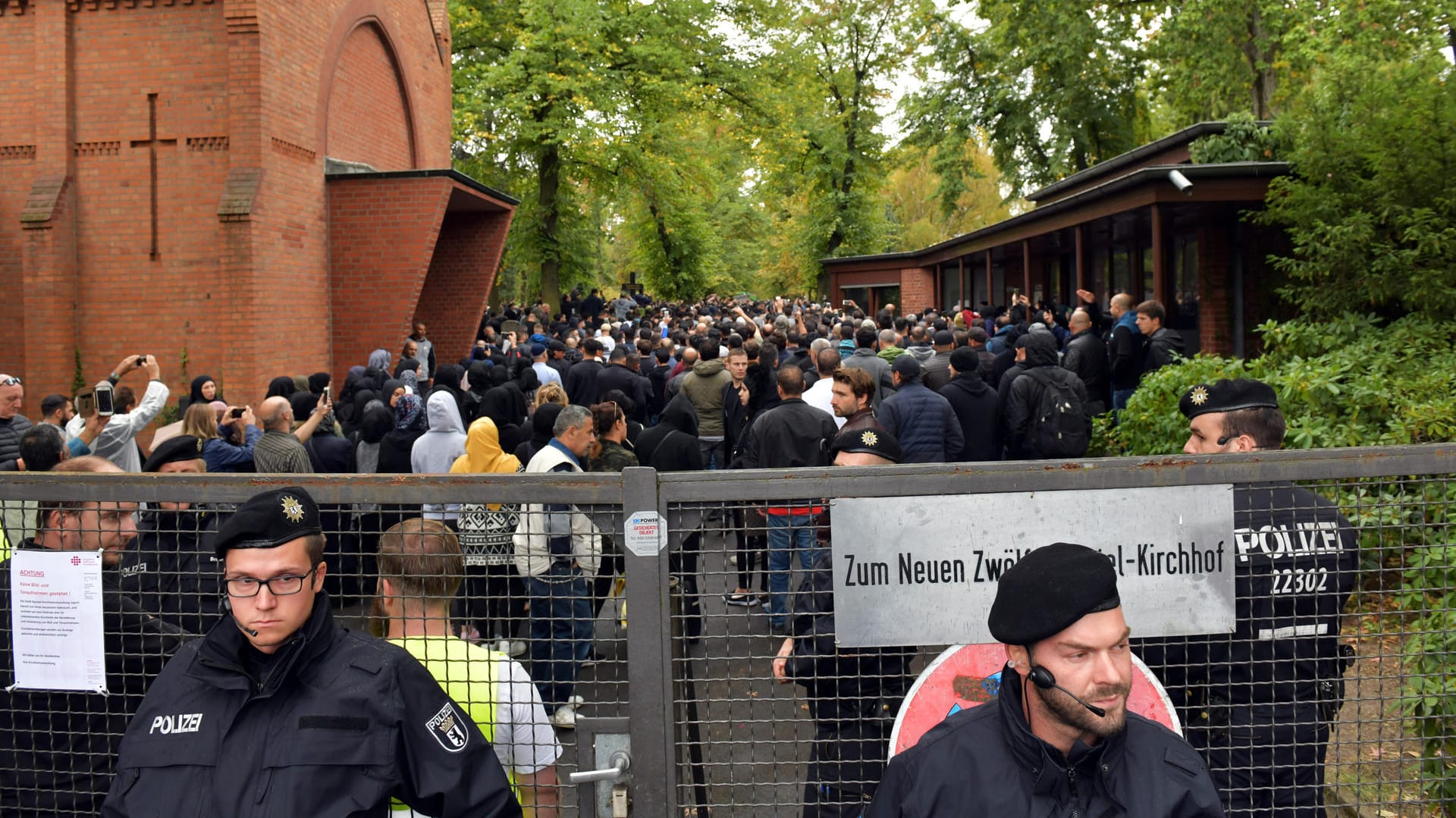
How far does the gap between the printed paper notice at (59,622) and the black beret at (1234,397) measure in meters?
3.68

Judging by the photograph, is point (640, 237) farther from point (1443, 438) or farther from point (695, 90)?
point (1443, 438)

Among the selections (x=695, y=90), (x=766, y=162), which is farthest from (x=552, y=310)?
(x=766, y=162)

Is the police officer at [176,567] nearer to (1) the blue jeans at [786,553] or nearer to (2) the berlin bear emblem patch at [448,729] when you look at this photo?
(2) the berlin bear emblem patch at [448,729]

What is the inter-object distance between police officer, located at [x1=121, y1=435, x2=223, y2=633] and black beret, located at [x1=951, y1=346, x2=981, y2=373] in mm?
6580

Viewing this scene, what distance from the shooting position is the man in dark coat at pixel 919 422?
8.79m

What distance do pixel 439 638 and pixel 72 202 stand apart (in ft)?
51.7

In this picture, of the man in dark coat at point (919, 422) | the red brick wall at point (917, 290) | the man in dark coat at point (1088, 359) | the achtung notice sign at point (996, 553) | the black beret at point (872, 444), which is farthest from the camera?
the red brick wall at point (917, 290)

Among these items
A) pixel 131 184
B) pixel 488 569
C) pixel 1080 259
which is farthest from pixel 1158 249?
pixel 131 184

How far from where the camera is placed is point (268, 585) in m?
2.75

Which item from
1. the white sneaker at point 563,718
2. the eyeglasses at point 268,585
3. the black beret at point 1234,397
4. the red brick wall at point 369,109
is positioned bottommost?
the white sneaker at point 563,718

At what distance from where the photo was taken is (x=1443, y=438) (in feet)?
A: 23.9

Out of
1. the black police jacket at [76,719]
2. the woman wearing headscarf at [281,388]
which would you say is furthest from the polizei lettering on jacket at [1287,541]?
the woman wearing headscarf at [281,388]

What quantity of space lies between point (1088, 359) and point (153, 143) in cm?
1313

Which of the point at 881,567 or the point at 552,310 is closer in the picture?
the point at 881,567
